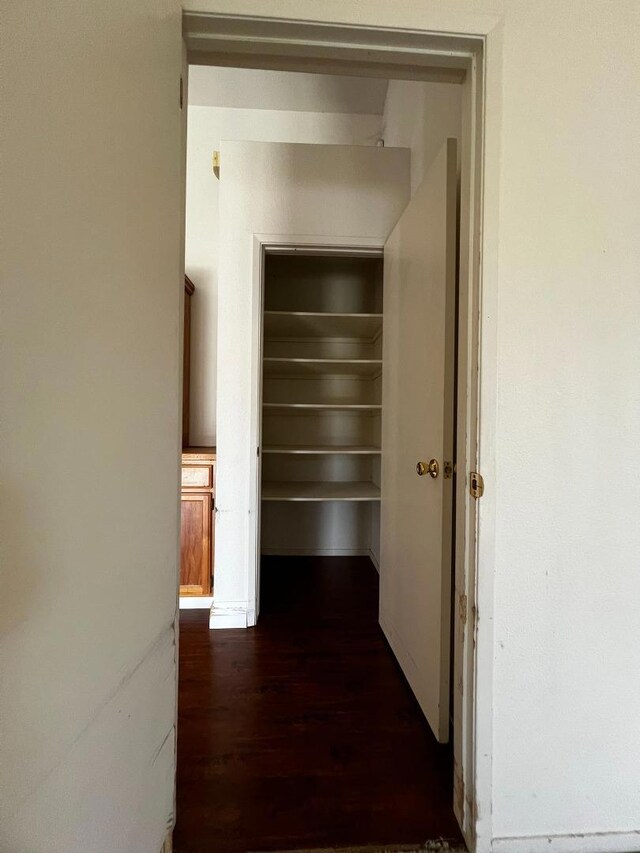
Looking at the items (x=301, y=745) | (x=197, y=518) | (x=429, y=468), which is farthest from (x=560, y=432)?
(x=197, y=518)

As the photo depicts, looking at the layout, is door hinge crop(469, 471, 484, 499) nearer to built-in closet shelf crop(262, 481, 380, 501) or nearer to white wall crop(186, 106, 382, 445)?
built-in closet shelf crop(262, 481, 380, 501)

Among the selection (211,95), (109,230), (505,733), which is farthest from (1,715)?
(211,95)

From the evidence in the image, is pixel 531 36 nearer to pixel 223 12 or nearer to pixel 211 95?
pixel 223 12

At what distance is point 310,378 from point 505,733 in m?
2.65

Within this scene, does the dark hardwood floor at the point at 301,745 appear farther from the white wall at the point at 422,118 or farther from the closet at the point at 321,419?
the white wall at the point at 422,118

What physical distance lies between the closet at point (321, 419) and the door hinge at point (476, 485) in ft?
7.07

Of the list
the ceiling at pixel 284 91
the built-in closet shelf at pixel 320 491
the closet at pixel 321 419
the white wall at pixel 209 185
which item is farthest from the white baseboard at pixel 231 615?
the ceiling at pixel 284 91

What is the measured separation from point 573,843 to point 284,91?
4041mm

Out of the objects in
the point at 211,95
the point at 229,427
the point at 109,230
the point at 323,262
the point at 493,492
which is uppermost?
the point at 211,95

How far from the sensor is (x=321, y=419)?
3.41m

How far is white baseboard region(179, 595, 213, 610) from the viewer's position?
245 cm

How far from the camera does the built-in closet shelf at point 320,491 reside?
2.68 m

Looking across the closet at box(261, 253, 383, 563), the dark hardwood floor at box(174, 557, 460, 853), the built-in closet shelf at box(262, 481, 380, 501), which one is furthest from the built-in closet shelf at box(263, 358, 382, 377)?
the dark hardwood floor at box(174, 557, 460, 853)

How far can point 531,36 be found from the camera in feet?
3.49
